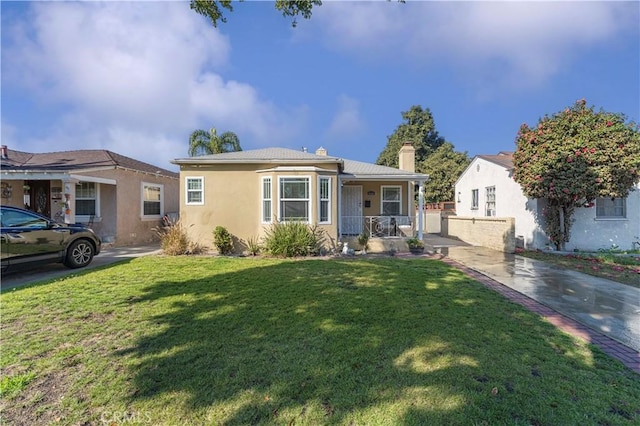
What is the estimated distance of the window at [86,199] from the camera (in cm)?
1350

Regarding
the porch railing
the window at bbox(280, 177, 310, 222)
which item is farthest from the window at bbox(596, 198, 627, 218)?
the window at bbox(280, 177, 310, 222)

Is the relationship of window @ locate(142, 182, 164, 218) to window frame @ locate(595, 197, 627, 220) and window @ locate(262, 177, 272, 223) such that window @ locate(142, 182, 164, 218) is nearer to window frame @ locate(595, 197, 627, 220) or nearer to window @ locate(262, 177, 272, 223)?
window @ locate(262, 177, 272, 223)

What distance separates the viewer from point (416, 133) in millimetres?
39438

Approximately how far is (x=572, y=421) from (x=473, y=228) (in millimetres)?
14970

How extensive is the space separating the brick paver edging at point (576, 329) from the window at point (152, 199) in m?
15.2

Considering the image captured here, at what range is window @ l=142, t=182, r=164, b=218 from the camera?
15.4 meters

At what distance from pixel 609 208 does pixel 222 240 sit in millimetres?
16194

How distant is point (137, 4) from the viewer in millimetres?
8109

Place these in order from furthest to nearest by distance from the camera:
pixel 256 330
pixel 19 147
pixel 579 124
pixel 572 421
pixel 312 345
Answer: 1. pixel 19 147
2. pixel 579 124
3. pixel 256 330
4. pixel 312 345
5. pixel 572 421

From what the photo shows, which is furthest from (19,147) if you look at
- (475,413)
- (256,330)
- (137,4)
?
(475,413)

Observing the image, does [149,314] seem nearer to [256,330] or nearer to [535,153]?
[256,330]

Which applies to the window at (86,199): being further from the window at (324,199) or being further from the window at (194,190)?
the window at (324,199)

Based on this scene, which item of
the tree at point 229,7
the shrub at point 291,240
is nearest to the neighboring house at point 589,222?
the shrub at point 291,240

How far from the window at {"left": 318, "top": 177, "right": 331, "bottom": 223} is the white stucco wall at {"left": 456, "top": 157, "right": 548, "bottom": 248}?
28.6ft
